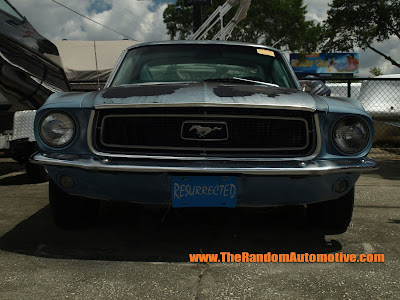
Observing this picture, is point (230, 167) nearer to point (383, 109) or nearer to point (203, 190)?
point (203, 190)

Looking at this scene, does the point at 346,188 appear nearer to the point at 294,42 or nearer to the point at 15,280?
the point at 15,280

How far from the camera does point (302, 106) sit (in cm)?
265

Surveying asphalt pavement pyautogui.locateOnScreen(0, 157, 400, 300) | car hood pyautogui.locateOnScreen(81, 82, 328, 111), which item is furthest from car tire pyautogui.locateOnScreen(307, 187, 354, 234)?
car hood pyautogui.locateOnScreen(81, 82, 328, 111)

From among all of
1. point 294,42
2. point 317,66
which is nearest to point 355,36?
point 294,42

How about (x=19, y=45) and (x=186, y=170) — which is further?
(x=19, y=45)

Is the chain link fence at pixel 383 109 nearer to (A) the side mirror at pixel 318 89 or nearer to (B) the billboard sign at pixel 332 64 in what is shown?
(A) the side mirror at pixel 318 89

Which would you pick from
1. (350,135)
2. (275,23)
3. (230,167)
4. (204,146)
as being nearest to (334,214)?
(350,135)

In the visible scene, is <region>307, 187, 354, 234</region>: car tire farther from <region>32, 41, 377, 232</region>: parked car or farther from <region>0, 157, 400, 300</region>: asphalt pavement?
<region>32, 41, 377, 232</region>: parked car

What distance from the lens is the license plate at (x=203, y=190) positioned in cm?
256

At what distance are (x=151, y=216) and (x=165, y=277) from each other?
128 cm

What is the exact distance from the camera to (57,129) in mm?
2764

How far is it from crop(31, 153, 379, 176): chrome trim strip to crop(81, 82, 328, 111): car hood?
0.33m

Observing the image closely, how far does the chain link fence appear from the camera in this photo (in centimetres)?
873

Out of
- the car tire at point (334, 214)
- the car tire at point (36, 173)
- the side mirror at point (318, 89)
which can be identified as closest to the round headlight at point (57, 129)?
the car tire at point (334, 214)
